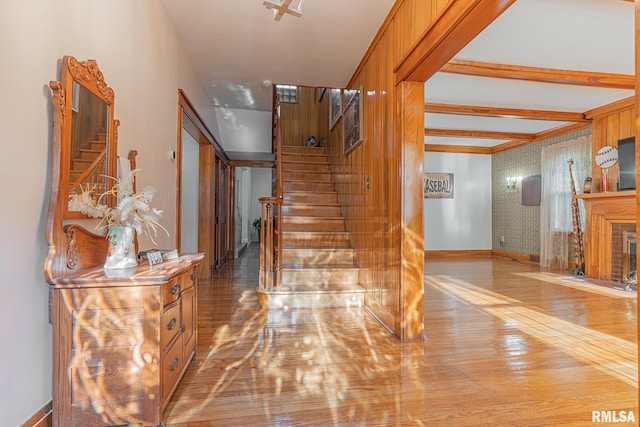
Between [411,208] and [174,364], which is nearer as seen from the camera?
[174,364]

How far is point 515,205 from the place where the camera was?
288 inches

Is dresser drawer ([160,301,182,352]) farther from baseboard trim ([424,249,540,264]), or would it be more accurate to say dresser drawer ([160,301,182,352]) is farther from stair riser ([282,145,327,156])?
baseboard trim ([424,249,540,264])

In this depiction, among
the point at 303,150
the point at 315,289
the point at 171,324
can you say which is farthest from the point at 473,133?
the point at 171,324

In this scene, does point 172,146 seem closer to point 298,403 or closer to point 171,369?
point 171,369

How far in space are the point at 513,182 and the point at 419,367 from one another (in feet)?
22.3

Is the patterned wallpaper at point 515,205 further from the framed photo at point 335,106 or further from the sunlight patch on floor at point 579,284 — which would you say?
the framed photo at point 335,106

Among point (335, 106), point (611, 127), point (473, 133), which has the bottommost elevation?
point (611, 127)

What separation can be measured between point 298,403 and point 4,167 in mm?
1711

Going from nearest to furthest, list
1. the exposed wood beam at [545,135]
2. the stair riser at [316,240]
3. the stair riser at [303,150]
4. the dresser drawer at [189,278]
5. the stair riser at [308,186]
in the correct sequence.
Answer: the dresser drawer at [189,278], the stair riser at [316,240], the stair riser at [308,186], the exposed wood beam at [545,135], the stair riser at [303,150]

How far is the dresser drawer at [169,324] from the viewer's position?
59.4 inches

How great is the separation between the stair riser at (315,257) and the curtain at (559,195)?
472cm

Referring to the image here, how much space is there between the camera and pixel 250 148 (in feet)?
20.8

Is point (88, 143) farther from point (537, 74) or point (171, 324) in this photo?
point (537, 74)
